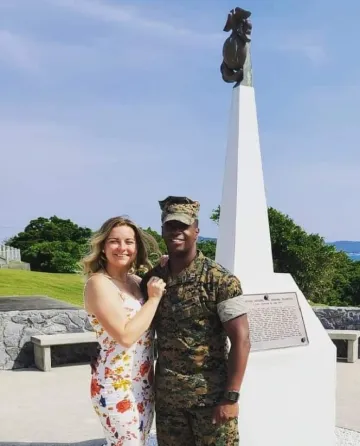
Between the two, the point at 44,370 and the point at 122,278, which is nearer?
the point at 122,278

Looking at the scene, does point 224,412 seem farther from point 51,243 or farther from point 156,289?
point 51,243

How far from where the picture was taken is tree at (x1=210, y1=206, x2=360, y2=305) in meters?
19.6

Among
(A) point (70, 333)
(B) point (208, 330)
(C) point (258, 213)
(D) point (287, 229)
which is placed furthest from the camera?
(D) point (287, 229)

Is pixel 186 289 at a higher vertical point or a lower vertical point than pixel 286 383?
higher

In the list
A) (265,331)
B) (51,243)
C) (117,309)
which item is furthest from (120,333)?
(51,243)

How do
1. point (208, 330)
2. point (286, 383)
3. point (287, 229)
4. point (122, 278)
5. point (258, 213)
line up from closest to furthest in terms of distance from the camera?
point (208, 330), point (122, 278), point (286, 383), point (258, 213), point (287, 229)

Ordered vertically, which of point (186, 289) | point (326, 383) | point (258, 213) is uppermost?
point (258, 213)

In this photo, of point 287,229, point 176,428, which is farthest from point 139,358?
point 287,229

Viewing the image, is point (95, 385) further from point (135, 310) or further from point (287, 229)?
point (287, 229)

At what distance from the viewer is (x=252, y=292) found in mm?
3805

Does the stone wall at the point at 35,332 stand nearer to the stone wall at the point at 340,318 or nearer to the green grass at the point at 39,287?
the stone wall at the point at 340,318

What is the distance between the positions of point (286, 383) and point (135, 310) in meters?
1.53

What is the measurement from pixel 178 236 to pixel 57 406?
372 centimetres

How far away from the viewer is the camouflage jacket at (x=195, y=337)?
8.15 ft
